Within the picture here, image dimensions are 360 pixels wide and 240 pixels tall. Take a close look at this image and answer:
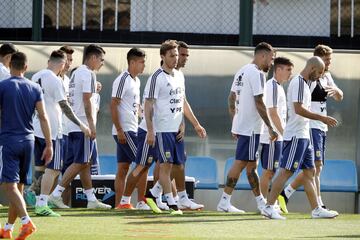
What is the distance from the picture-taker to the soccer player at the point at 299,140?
1564 cm

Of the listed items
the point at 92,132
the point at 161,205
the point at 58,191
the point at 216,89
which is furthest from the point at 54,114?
the point at 216,89

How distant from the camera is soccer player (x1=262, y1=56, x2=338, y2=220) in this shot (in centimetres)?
1564

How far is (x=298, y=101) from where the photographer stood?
15594 mm

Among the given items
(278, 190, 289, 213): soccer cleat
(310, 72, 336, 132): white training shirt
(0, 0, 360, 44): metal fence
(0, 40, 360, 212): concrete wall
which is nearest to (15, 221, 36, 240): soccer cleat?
(310, 72, 336, 132): white training shirt

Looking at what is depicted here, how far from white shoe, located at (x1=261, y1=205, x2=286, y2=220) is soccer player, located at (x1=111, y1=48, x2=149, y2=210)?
1.86 meters

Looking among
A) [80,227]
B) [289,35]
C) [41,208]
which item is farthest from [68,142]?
[289,35]

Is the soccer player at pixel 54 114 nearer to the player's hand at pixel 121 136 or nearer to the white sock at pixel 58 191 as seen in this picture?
the white sock at pixel 58 191

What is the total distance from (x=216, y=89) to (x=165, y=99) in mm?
4739

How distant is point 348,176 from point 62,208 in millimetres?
5342

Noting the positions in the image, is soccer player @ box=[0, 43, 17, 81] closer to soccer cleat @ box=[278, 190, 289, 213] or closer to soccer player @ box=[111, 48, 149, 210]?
soccer player @ box=[111, 48, 149, 210]

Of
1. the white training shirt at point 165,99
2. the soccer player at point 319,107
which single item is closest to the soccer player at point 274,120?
the soccer player at point 319,107

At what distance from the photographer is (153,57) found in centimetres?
2064

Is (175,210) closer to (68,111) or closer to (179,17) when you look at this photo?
(68,111)

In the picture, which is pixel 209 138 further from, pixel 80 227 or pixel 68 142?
pixel 80 227
